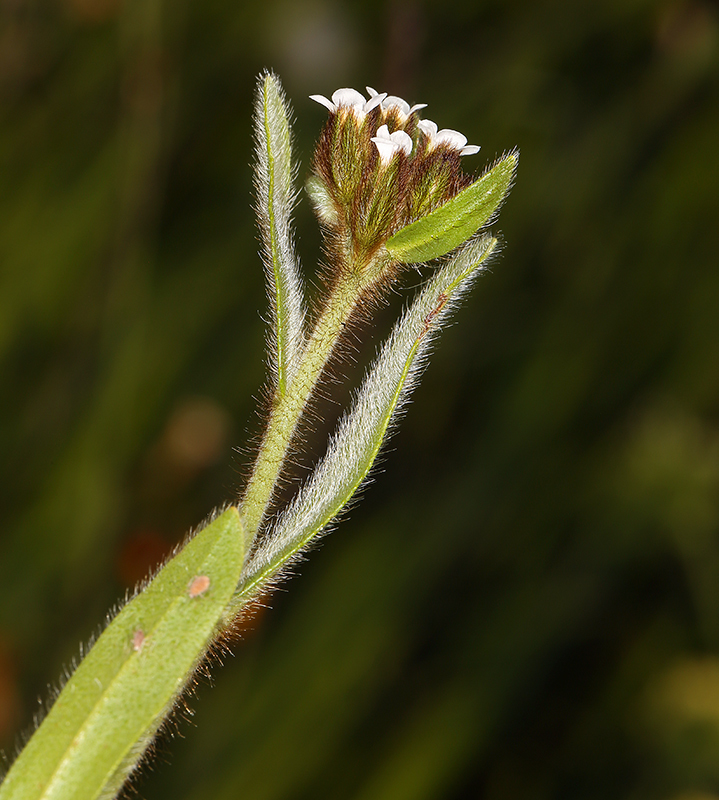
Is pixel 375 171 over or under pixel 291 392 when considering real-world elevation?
over

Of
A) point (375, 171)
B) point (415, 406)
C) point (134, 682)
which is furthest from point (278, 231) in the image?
point (415, 406)

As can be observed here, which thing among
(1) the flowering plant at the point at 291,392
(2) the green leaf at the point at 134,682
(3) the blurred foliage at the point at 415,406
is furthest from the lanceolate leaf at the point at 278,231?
(3) the blurred foliage at the point at 415,406

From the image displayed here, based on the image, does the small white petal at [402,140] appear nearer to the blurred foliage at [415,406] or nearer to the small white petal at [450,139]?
the small white petal at [450,139]

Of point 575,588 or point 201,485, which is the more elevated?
point 201,485

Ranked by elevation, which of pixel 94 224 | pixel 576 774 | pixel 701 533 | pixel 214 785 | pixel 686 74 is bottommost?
pixel 576 774

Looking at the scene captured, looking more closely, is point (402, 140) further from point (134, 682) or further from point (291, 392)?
point (134, 682)

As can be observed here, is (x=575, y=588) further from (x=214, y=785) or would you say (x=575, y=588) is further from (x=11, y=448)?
(x=11, y=448)

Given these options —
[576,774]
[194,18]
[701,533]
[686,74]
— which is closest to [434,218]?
[701,533]
